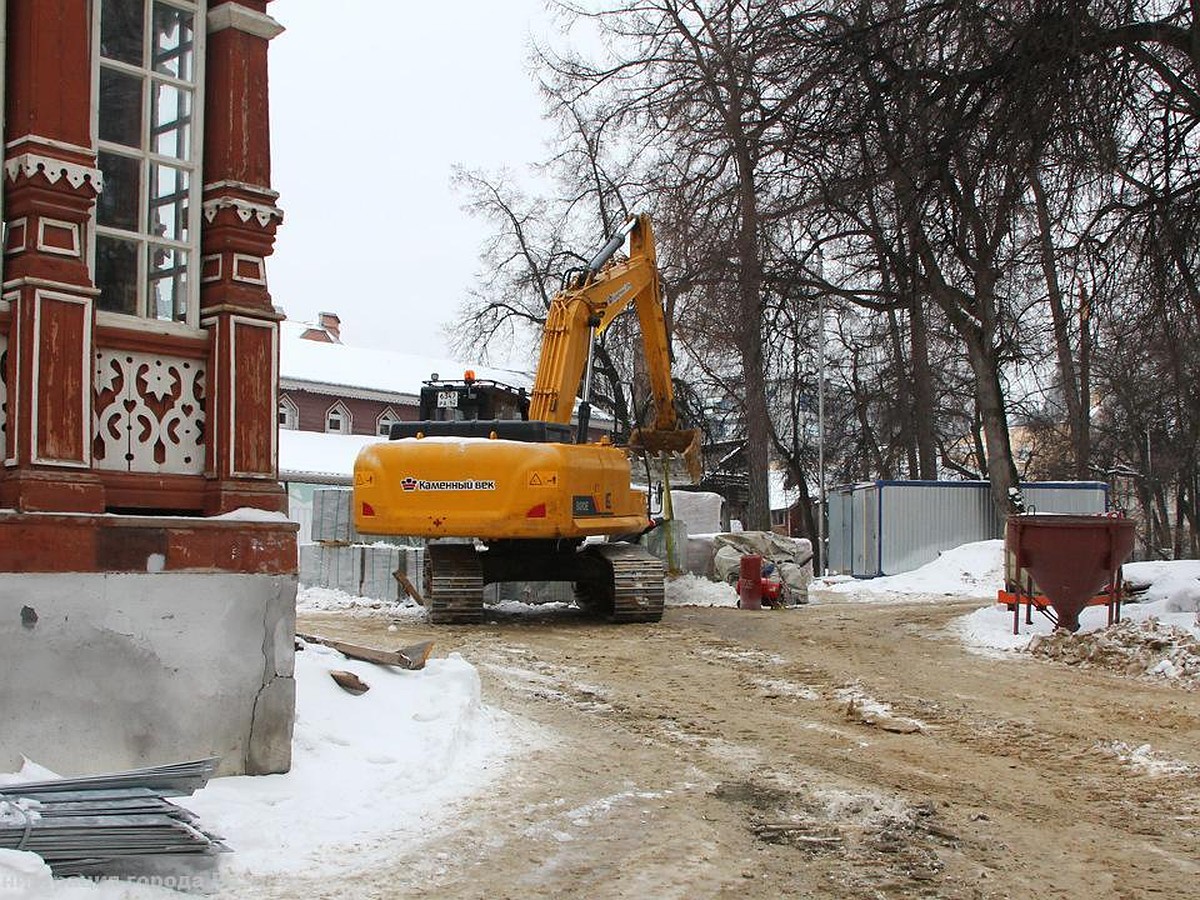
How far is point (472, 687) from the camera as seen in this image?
8297mm

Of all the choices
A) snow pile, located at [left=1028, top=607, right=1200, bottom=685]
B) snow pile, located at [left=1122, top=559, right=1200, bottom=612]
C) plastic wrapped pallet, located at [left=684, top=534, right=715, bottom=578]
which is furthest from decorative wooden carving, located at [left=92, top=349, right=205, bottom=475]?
plastic wrapped pallet, located at [left=684, top=534, right=715, bottom=578]

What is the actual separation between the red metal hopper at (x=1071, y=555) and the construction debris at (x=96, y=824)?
9739 millimetres

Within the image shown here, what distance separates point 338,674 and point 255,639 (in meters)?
1.25

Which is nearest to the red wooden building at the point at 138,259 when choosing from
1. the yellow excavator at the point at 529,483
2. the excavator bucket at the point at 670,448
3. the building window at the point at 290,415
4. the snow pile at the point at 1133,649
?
the yellow excavator at the point at 529,483

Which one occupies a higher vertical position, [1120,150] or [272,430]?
[1120,150]

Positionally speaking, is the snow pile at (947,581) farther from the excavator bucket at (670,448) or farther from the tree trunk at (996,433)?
the excavator bucket at (670,448)

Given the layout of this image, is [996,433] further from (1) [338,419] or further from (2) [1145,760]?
(1) [338,419]

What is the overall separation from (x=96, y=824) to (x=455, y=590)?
990cm

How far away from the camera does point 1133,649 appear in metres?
11.2

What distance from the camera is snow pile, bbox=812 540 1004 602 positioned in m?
22.2

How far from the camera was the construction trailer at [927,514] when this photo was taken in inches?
1101

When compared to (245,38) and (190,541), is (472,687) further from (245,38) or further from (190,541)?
(245,38)

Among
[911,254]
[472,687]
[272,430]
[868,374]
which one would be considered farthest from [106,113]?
[868,374]

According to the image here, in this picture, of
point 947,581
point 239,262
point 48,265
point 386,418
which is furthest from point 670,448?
point 386,418
